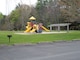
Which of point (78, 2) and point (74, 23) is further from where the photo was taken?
point (74, 23)

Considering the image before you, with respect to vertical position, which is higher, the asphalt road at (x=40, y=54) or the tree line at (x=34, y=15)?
the tree line at (x=34, y=15)

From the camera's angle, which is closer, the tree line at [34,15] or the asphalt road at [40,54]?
the asphalt road at [40,54]

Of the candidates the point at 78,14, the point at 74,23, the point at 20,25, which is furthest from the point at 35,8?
the point at 78,14

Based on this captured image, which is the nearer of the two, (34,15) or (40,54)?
(40,54)

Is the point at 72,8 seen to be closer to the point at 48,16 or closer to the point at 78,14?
the point at 78,14

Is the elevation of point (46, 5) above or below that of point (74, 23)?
above

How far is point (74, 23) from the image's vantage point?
146 ft

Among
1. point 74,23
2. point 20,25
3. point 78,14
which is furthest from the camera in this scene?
point 20,25

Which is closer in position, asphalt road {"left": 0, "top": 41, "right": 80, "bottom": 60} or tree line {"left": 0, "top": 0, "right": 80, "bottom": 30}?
asphalt road {"left": 0, "top": 41, "right": 80, "bottom": 60}

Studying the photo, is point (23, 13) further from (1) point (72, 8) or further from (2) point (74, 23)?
(1) point (72, 8)

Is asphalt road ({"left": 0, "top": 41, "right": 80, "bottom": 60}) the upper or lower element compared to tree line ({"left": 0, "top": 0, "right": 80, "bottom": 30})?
lower

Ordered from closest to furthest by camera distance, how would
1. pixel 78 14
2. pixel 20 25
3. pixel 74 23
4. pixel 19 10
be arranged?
pixel 78 14 → pixel 74 23 → pixel 20 25 → pixel 19 10

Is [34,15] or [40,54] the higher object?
[34,15]

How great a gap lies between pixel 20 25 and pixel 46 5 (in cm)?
940
